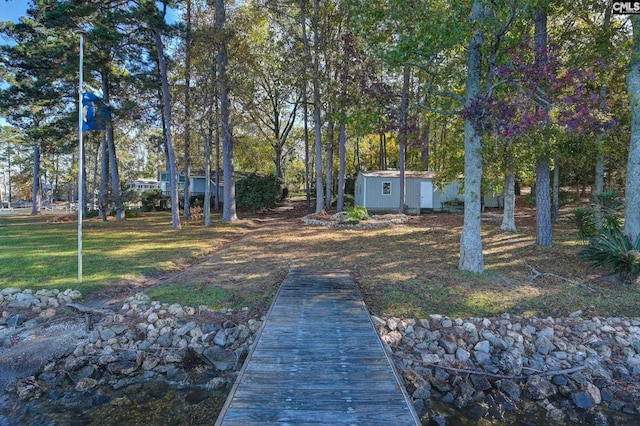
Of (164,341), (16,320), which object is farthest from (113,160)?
(164,341)

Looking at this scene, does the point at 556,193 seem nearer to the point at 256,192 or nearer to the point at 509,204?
the point at 509,204

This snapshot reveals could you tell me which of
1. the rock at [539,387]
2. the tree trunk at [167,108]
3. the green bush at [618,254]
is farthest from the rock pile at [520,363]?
the tree trunk at [167,108]

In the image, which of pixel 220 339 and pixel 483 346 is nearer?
pixel 483 346

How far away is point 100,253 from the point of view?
942 cm

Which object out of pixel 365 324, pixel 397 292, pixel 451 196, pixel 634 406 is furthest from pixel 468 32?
pixel 451 196

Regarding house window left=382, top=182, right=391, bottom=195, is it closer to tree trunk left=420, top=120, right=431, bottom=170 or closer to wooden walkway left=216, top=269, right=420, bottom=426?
tree trunk left=420, top=120, right=431, bottom=170

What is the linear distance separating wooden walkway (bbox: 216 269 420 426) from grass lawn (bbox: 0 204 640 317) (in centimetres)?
123

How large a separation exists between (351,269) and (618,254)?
4957mm

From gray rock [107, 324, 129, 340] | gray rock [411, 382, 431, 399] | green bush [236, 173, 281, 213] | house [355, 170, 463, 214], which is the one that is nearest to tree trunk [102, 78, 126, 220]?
green bush [236, 173, 281, 213]

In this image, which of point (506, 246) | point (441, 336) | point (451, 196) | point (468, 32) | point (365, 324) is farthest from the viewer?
point (451, 196)

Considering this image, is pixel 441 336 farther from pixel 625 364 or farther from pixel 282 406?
pixel 282 406

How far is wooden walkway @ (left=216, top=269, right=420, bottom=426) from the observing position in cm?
286

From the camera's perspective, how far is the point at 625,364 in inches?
189

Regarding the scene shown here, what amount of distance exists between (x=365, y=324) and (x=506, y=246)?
6.69 metres
